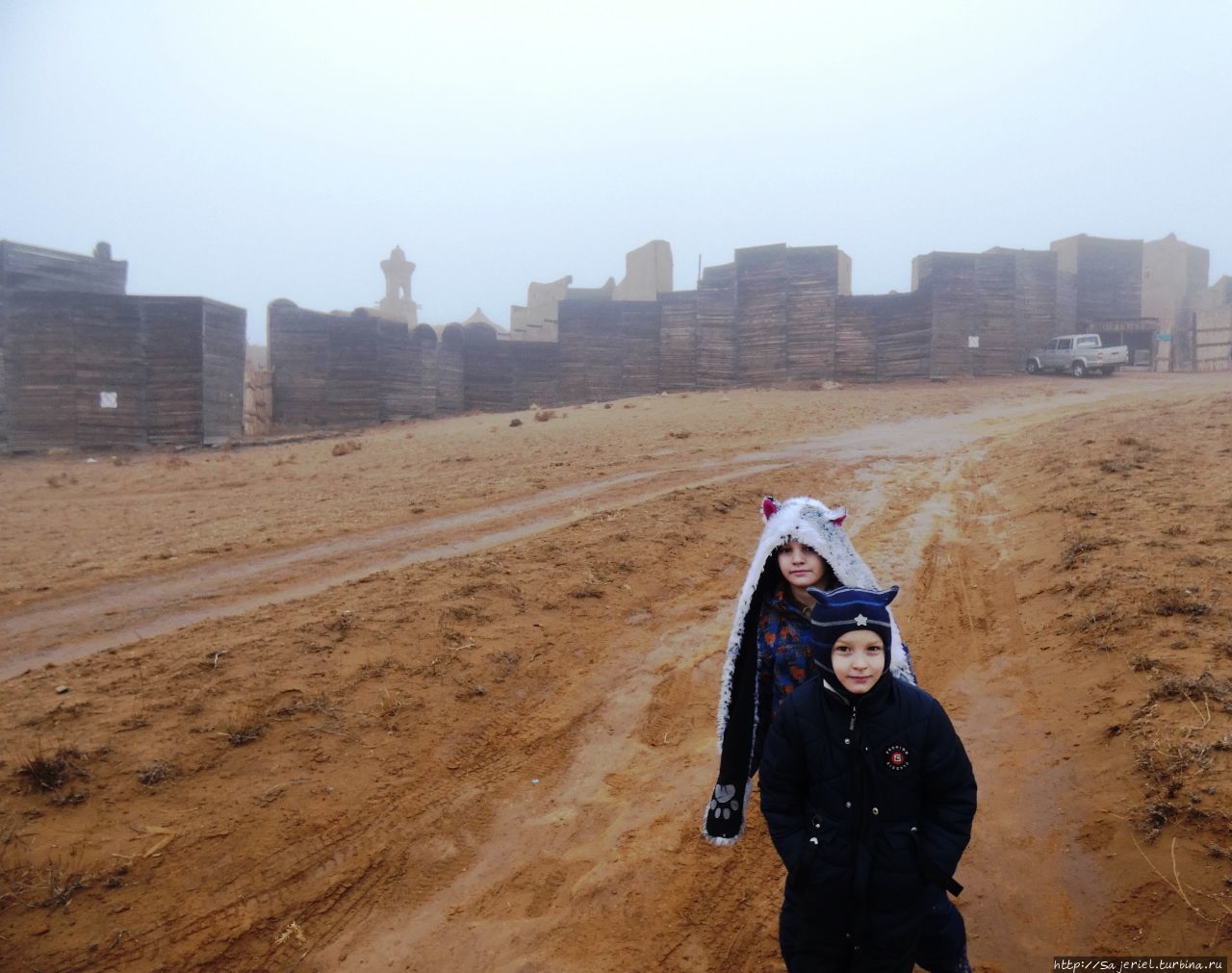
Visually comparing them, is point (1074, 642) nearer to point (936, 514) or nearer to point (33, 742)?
point (936, 514)

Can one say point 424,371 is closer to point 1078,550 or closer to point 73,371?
point 73,371

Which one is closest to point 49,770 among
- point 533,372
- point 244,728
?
point 244,728

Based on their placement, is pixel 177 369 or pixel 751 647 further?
pixel 177 369

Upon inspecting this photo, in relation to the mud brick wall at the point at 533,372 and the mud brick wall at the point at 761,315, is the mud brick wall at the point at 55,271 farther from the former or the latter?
the mud brick wall at the point at 761,315

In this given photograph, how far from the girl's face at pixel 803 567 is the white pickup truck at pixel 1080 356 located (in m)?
32.1

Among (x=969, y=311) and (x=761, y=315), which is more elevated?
(x=969, y=311)

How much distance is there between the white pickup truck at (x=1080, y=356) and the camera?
100 feet

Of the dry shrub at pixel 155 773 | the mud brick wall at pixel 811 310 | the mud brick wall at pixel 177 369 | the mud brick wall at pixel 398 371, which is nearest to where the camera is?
the dry shrub at pixel 155 773

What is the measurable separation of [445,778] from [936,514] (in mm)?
7396

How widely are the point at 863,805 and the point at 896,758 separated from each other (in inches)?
7.1

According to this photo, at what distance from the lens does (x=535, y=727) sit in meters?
6.00

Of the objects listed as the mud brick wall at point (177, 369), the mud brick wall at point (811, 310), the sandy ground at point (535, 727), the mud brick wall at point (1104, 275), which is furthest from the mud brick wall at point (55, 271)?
the mud brick wall at point (1104, 275)

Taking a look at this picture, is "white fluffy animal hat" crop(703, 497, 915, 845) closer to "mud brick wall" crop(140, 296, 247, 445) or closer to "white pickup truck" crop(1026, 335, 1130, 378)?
"mud brick wall" crop(140, 296, 247, 445)

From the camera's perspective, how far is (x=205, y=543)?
9.89m
